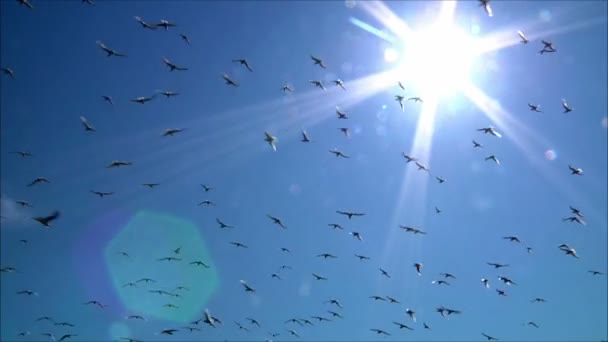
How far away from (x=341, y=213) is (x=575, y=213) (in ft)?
67.8

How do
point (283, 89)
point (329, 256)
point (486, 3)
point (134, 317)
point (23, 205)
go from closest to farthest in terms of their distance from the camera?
1. point (486, 3)
2. point (283, 89)
3. point (23, 205)
4. point (329, 256)
5. point (134, 317)

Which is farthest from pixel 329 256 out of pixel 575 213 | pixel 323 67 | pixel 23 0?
pixel 23 0

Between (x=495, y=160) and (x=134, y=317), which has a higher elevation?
(x=495, y=160)

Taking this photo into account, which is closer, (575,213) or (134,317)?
(575,213)

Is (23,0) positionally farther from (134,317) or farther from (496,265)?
(496,265)

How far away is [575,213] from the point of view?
44969mm

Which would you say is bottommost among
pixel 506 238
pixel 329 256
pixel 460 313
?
pixel 460 313

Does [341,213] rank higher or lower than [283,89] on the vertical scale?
lower

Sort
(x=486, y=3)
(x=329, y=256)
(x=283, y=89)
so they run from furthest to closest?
(x=329, y=256) → (x=283, y=89) → (x=486, y=3)

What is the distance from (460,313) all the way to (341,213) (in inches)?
556

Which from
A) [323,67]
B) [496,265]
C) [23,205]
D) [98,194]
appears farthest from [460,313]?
[23,205]

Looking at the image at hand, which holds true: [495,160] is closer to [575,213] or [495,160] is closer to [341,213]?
[575,213]

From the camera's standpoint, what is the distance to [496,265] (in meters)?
49.9

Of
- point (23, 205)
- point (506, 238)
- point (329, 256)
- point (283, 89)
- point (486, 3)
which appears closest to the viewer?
point (486, 3)
